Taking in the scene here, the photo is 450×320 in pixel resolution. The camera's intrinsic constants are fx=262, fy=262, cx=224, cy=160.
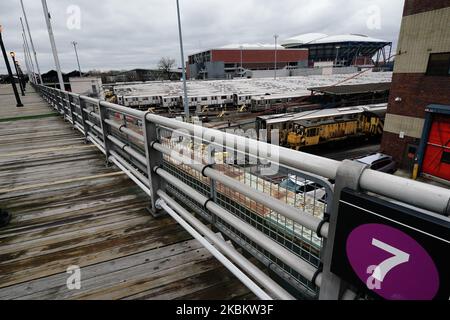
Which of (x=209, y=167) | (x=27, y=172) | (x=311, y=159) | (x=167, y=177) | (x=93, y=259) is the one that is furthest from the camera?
(x=27, y=172)

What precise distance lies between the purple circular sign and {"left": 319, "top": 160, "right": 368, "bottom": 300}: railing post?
4.0 inches

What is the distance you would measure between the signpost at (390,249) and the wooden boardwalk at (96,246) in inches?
45.2

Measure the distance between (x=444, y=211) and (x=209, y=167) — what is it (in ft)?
5.16

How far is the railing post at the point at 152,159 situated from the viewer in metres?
3.01

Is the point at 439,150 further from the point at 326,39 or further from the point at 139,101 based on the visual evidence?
the point at 326,39

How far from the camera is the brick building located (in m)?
14.7

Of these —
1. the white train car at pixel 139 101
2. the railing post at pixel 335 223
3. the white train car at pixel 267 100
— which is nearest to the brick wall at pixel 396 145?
the railing post at pixel 335 223

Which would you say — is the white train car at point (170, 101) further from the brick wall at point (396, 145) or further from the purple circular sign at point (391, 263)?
the purple circular sign at point (391, 263)

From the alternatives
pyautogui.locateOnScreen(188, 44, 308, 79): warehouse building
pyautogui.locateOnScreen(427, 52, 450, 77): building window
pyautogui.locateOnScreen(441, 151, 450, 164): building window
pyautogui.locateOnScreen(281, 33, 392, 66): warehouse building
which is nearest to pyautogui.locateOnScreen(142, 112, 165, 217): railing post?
pyautogui.locateOnScreen(441, 151, 450, 164): building window

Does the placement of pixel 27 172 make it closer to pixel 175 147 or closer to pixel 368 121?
pixel 175 147

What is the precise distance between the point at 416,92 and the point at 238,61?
82.0 meters

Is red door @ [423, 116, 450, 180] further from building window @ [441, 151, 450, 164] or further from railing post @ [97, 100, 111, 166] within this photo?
railing post @ [97, 100, 111, 166]
